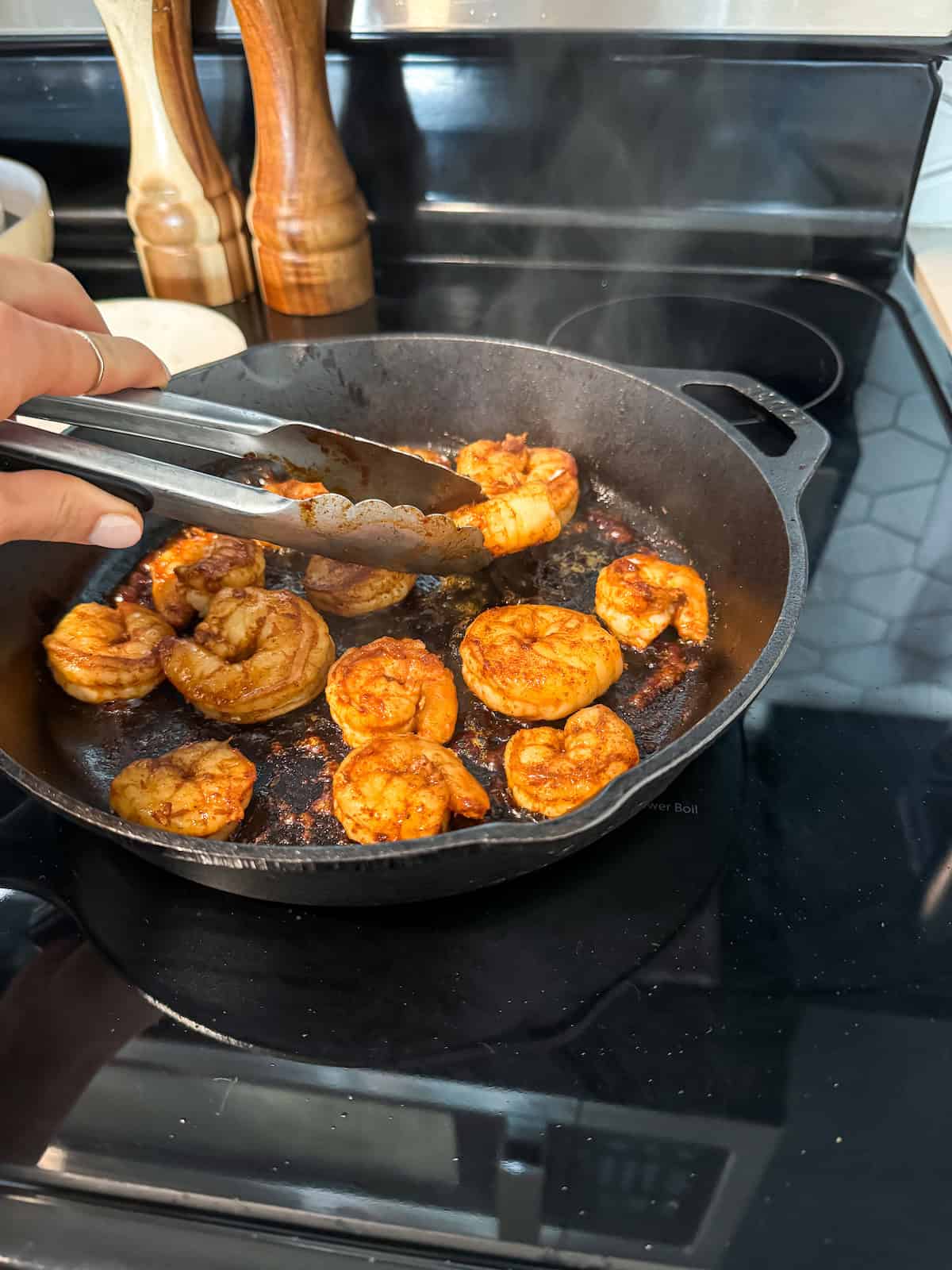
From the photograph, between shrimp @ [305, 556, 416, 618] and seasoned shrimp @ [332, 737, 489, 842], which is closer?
seasoned shrimp @ [332, 737, 489, 842]

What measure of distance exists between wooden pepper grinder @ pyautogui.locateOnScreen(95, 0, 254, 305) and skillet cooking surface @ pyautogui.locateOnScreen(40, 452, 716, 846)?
0.93 m

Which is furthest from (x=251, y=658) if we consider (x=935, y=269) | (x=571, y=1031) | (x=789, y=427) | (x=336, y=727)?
(x=935, y=269)

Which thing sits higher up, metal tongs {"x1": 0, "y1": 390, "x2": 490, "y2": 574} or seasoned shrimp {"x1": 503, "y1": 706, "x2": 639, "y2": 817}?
metal tongs {"x1": 0, "y1": 390, "x2": 490, "y2": 574}

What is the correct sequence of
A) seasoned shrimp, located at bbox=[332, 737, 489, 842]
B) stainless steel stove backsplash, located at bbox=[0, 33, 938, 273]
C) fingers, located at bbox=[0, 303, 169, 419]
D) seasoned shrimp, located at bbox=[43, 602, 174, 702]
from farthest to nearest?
1. stainless steel stove backsplash, located at bbox=[0, 33, 938, 273]
2. seasoned shrimp, located at bbox=[43, 602, 174, 702]
3. seasoned shrimp, located at bbox=[332, 737, 489, 842]
4. fingers, located at bbox=[0, 303, 169, 419]

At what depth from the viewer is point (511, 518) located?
68.0 inches

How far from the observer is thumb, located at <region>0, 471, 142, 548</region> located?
1.19 meters

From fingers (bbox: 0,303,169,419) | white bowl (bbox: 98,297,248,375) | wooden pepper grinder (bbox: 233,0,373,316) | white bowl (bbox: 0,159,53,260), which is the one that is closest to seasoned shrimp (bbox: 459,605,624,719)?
fingers (bbox: 0,303,169,419)

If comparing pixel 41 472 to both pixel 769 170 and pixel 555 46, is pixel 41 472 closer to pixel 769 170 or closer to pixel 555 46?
pixel 555 46

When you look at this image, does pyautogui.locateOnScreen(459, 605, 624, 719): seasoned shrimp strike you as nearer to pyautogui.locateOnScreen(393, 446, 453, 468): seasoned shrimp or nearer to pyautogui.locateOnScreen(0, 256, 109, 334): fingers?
pyautogui.locateOnScreen(393, 446, 453, 468): seasoned shrimp

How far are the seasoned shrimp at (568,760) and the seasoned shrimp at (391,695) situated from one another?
13 cm

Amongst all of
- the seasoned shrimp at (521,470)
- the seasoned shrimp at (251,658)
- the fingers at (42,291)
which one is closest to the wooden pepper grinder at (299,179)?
the seasoned shrimp at (521,470)

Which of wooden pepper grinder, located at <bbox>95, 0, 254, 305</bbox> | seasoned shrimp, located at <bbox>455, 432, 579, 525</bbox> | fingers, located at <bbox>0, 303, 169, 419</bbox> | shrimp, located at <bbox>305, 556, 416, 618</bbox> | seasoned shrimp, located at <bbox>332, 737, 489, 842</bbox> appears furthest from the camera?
wooden pepper grinder, located at <bbox>95, 0, 254, 305</bbox>

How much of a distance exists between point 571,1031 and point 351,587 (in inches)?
34.2

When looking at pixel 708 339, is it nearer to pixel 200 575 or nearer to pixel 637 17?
pixel 637 17
